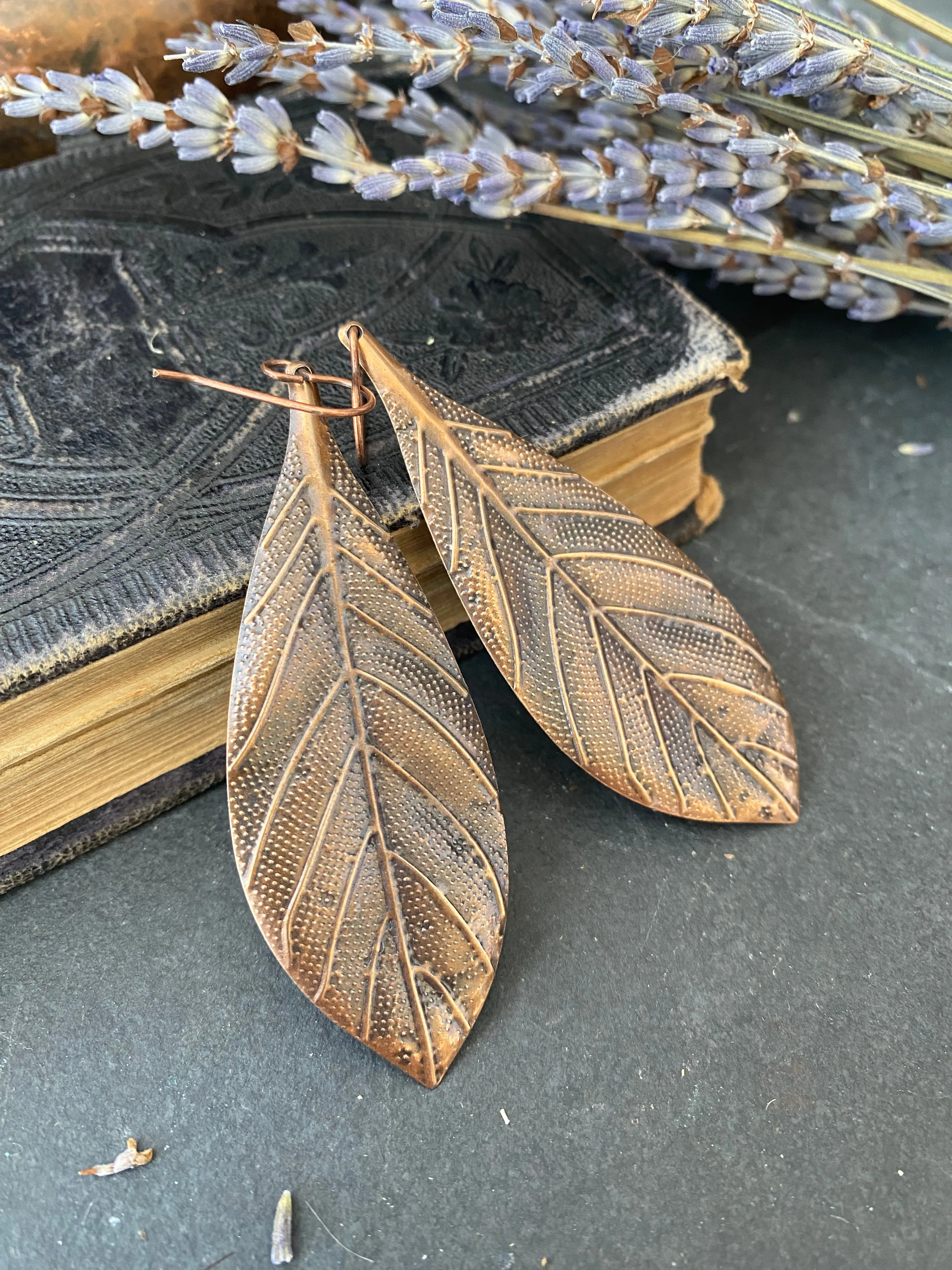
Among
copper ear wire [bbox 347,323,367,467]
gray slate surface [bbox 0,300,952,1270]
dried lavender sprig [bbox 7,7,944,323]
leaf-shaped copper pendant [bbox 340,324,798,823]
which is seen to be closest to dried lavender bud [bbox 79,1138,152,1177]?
gray slate surface [bbox 0,300,952,1270]

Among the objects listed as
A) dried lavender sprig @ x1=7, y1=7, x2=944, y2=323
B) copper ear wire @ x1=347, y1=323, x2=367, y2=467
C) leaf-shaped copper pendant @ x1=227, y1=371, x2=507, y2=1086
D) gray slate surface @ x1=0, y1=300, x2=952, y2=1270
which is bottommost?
gray slate surface @ x1=0, y1=300, x2=952, y2=1270

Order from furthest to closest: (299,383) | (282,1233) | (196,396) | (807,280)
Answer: (807,280), (196,396), (299,383), (282,1233)

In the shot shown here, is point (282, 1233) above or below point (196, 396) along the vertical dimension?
below

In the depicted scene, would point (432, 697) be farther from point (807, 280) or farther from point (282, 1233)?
point (807, 280)

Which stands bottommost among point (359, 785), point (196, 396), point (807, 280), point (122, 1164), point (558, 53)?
point (122, 1164)

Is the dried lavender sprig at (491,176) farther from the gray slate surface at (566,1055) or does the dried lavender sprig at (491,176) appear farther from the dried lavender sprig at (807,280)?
the gray slate surface at (566,1055)

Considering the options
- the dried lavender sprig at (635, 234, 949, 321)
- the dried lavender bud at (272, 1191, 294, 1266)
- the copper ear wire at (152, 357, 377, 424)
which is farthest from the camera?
the dried lavender sprig at (635, 234, 949, 321)

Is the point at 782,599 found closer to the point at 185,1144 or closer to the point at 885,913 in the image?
the point at 885,913

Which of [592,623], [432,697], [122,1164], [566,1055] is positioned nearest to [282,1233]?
[122,1164]

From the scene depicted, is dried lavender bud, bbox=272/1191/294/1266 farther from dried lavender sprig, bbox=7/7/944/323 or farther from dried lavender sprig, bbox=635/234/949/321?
dried lavender sprig, bbox=635/234/949/321
